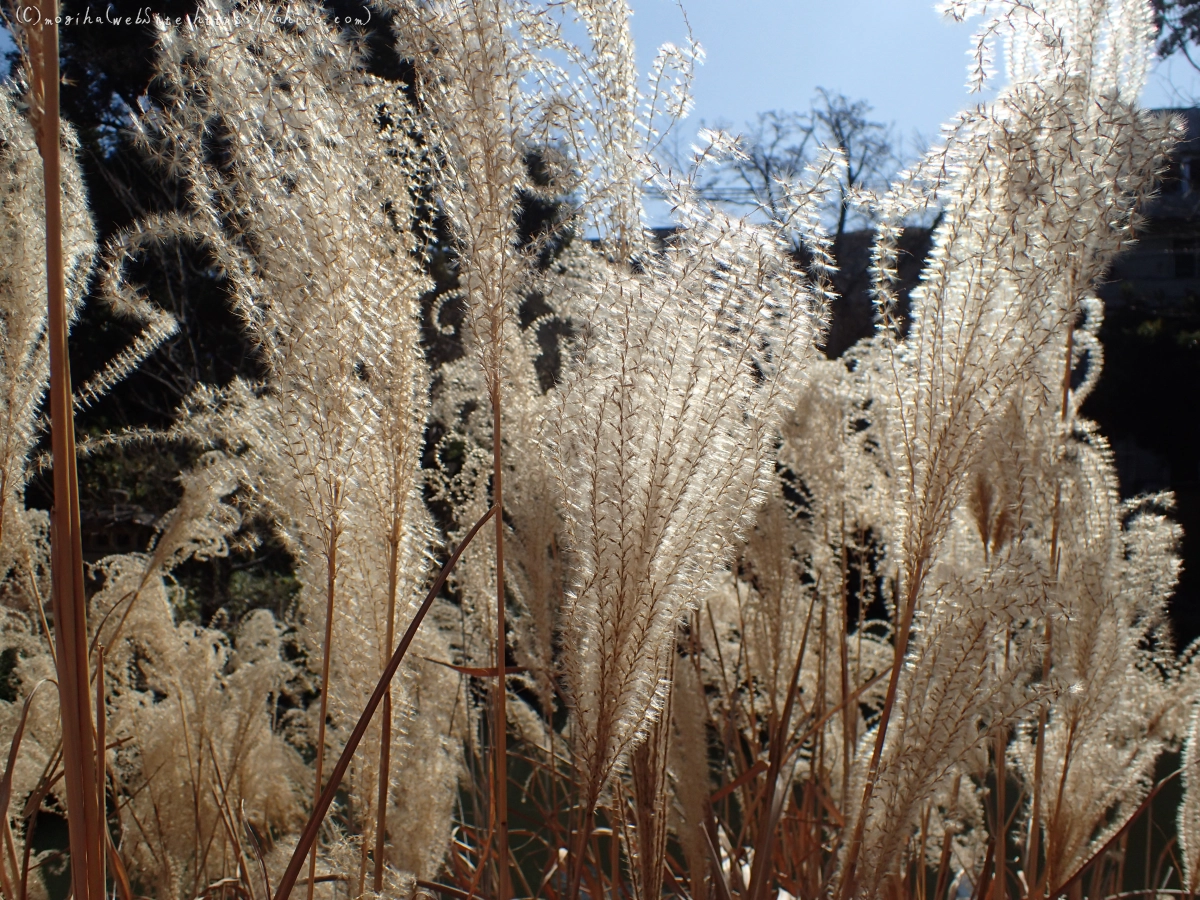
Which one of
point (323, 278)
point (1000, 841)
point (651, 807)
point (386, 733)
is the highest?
point (323, 278)

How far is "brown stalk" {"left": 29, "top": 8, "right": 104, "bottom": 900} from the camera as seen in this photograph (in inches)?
29.6

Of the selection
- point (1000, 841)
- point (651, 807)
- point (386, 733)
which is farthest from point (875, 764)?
point (386, 733)

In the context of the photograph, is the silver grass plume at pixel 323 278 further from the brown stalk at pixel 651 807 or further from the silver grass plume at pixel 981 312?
the silver grass plume at pixel 981 312

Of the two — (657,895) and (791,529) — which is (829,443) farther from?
(657,895)

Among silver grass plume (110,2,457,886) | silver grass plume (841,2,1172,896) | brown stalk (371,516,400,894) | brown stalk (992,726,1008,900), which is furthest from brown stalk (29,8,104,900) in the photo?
brown stalk (992,726,1008,900)

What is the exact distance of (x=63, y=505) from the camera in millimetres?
792

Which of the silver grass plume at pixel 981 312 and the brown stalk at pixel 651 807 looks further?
the brown stalk at pixel 651 807

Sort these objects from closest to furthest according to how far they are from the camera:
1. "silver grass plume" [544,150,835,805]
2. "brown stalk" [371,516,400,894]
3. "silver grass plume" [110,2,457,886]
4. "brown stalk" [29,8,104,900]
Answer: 1. "brown stalk" [29,8,104,900]
2. "silver grass plume" [544,150,835,805]
3. "silver grass plume" [110,2,457,886]
4. "brown stalk" [371,516,400,894]

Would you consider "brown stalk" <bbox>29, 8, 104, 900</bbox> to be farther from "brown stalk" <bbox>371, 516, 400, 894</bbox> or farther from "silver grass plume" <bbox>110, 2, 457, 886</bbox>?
"brown stalk" <bbox>371, 516, 400, 894</bbox>

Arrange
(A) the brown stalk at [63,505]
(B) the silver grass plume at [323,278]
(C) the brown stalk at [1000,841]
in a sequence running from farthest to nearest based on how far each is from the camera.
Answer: (C) the brown stalk at [1000,841]
(B) the silver grass plume at [323,278]
(A) the brown stalk at [63,505]

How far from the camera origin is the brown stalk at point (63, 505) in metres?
0.75

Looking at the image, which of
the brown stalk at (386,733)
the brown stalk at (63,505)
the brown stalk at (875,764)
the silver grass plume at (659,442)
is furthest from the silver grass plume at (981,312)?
the brown stalk at (63,505)

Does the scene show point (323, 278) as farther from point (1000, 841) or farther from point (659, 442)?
point (1000, 841)

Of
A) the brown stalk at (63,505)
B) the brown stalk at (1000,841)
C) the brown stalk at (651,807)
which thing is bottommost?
the brown stalk at (1000,841)
